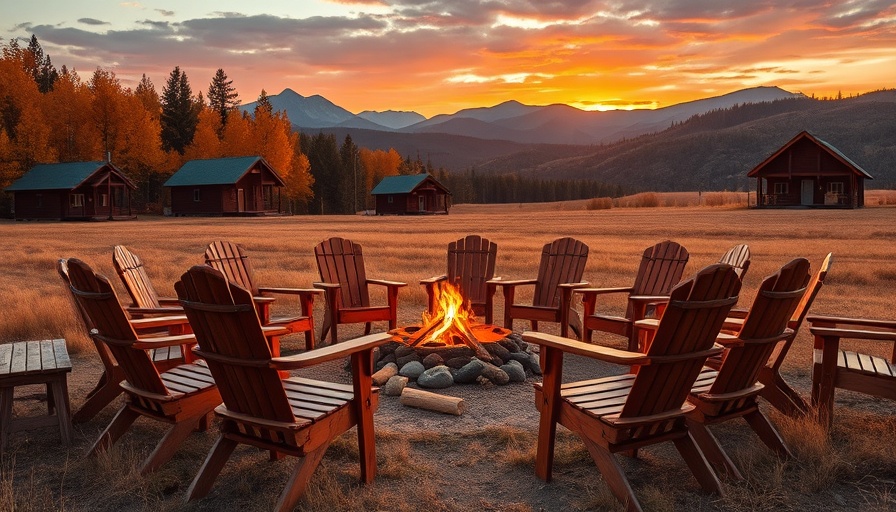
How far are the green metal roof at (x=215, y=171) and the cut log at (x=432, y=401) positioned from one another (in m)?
43.7

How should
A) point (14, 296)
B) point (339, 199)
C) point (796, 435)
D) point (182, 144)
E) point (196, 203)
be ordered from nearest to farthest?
point (796, 435) < point (14, 296) < point (196, 203) < point (182, 144) < point (339, 199)

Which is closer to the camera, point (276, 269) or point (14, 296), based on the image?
point (14, 296)

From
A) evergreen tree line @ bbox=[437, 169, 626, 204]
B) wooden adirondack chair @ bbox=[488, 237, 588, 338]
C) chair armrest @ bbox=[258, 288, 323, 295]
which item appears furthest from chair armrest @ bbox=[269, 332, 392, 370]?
evergreen tree line @ bbox=[437, 169, 626, 204]

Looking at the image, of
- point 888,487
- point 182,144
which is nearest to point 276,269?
point 888,487

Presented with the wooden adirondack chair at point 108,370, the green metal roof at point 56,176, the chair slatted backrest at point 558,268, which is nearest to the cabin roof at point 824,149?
the chair slatted backrest at point 558,268

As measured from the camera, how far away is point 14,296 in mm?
10609

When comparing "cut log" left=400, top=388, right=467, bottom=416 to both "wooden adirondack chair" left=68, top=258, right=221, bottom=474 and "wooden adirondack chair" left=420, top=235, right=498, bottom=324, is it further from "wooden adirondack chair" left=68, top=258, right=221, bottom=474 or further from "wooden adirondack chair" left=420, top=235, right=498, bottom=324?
"wooden adirondack chair" left=420, top=235, right=498, bottom=324

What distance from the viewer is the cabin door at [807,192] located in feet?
151

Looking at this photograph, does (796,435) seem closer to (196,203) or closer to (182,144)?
(196,203)

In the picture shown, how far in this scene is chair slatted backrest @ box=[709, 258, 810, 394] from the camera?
12.9 feet

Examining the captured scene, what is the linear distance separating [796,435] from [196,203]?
49.7m

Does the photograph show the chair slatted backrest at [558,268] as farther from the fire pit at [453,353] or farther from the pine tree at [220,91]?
the pine tree at [220,91]

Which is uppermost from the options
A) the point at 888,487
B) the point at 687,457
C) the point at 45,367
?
the point at 45,367

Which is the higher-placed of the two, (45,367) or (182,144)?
(182,144)
